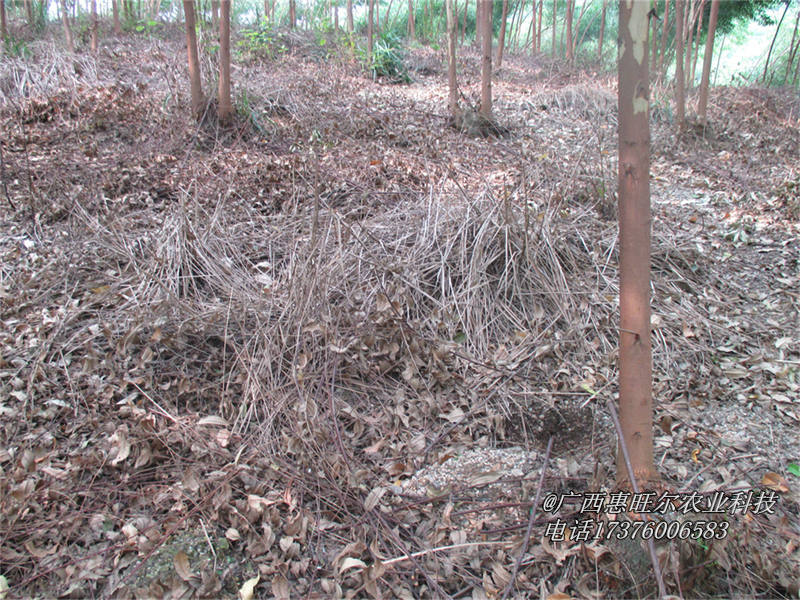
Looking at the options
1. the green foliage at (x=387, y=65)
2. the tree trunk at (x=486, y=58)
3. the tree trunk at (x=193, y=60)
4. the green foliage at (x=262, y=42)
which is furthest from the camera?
the green foliage at (x=387, y=65)

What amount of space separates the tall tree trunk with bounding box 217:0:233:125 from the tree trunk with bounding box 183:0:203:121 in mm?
193

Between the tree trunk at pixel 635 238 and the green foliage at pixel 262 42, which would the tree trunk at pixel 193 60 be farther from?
the tree trunk at pixel 635 238

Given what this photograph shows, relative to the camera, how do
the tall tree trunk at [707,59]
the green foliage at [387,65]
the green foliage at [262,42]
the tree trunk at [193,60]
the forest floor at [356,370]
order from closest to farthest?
the forest floor at [356,370]
the tree trunk at [193,60]
the tall tree trunk at [707,59]
the green foliage at [262,42]
the green foliage at [387,65]

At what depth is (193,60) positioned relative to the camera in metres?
5.01

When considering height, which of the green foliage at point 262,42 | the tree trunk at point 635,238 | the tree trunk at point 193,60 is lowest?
the tree trunk at point 635,238

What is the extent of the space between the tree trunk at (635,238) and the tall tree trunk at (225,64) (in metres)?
4.32

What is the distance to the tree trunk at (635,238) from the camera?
4.78ft

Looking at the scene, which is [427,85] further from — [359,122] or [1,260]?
[1,260]

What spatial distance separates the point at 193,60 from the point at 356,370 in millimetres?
3785

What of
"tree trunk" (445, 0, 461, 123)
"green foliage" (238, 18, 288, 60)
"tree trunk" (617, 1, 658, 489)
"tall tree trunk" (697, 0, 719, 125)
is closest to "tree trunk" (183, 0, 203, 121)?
"tree trunk" (445, 0, 461, 123)

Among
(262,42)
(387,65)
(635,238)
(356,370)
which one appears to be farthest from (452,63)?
(635,238)

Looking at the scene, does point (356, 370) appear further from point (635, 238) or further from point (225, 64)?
point (225, 64)

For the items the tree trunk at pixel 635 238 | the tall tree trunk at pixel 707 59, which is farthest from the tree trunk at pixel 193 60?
the tall tree trunk at pixel 707 59

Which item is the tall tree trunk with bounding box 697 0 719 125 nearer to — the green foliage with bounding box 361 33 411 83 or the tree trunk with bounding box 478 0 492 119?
the tree trunk with bounding box 478 0 492 119
